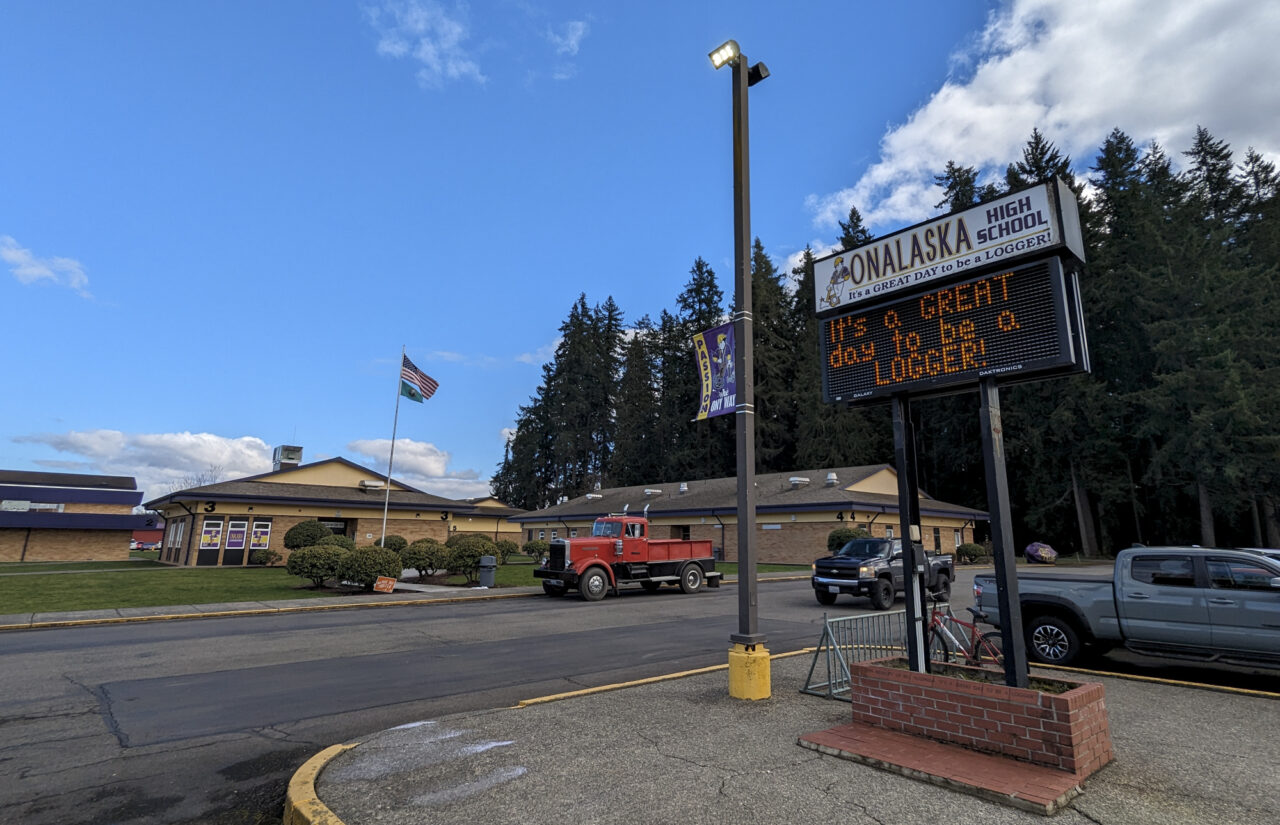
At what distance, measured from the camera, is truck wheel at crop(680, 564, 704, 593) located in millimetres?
21531

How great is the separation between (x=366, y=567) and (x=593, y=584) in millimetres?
7414

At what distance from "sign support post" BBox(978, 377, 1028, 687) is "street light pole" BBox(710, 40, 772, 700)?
2160 millimetres

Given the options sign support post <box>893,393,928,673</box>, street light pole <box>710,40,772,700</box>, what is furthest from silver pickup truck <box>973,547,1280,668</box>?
street light pole <box>710,40,772,700</box>

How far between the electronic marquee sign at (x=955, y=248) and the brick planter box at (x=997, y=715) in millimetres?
3694

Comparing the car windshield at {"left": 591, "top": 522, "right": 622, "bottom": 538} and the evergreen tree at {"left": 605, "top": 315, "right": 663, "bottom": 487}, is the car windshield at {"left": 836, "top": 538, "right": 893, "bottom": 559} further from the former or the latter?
the evergreen tree at {"left": 605, "top": 315, "right": 663, "bottom": 487}

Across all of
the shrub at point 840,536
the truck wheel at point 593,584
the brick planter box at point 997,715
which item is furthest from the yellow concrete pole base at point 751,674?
the shrub at point 840,536

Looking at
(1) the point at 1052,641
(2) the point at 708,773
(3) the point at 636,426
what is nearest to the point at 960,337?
(2) the point at 708,773

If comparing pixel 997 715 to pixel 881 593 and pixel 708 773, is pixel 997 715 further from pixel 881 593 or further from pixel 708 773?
pixel 881 593

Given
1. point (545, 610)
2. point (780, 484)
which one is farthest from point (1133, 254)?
point (545, 610)

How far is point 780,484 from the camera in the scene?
4284 cm

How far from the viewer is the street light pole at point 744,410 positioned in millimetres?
6891

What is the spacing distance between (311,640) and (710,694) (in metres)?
8.72

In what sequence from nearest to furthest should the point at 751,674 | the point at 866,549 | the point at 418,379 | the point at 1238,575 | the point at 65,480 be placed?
the point at 751,674 → the point at 1238,575 → the point at 866,549 → the point at 418,379 → the point at 65,480

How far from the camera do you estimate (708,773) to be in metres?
4.68
